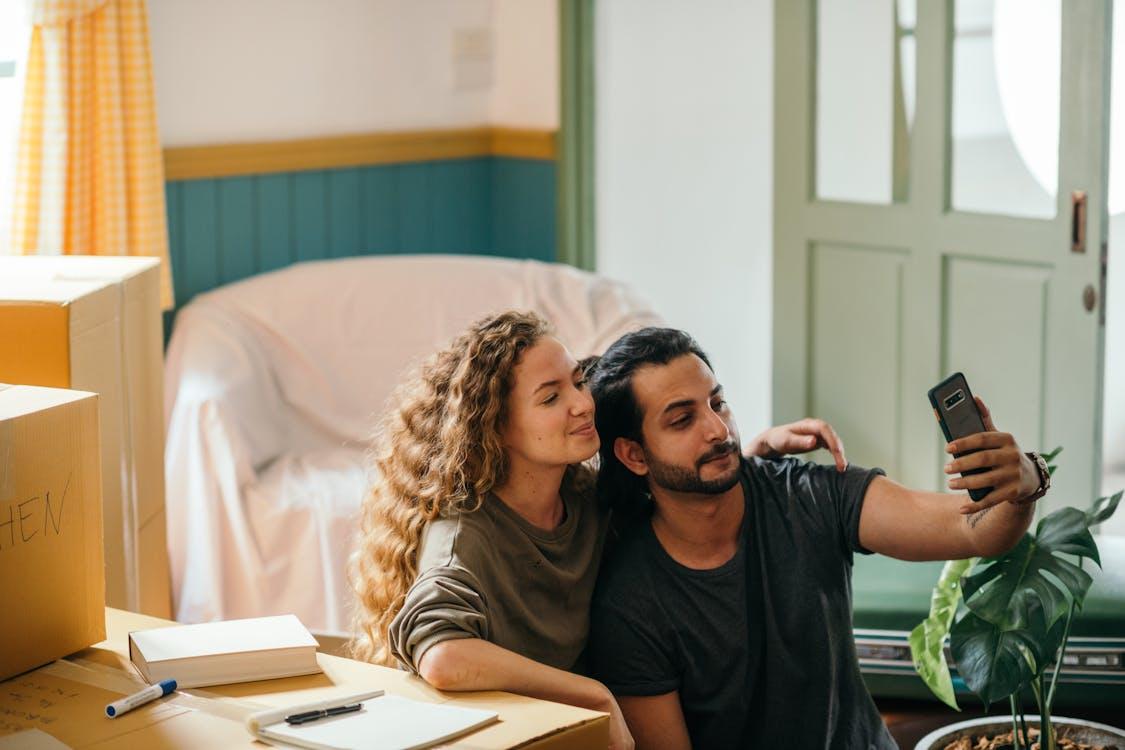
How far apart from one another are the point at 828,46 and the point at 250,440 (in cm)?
179

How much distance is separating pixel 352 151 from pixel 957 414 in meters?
2.68

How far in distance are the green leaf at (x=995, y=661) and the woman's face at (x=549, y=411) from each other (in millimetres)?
564

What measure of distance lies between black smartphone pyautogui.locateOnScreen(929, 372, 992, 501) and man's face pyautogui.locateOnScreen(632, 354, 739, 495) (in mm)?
312

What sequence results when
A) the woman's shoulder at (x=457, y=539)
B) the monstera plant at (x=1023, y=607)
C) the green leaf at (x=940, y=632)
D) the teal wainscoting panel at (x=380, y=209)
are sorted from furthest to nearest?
the teal wainscoting panel at (x=380, y=209)
the green leaf at (x=940, y=632)
the monstera plant at (x=1023, y=607)
the woman's shoulder at (x=457, y=539)

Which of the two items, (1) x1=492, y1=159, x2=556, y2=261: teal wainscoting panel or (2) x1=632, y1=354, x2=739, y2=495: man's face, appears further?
(1) x1=492, y1=159, x2=556, y2=261: teal wainscoting panel

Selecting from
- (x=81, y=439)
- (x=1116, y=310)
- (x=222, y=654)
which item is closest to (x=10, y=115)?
(x=81, y=439)

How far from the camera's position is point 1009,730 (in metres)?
2.21

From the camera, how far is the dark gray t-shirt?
1.97 meters

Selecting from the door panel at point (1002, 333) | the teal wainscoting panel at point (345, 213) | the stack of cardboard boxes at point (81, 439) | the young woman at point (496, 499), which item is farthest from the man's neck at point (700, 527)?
the teal wainscoting panel at point (345, 213)

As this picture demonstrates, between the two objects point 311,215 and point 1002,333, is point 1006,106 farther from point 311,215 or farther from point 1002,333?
point 311,215

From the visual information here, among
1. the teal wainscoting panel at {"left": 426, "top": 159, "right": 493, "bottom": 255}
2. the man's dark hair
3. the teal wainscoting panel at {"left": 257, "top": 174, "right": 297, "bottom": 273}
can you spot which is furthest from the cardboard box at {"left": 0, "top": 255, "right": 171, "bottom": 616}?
the teal wainscoting panel at {"left": 426, "top": 159, "right": 493, "bottom": 255}

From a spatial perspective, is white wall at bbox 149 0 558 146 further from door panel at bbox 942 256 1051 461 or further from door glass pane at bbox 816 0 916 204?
door panel at bbox 942 256 1051 461

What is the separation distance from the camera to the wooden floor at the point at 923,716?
242cm

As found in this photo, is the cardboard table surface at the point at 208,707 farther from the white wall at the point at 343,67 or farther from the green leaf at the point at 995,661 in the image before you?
the white wall at the point at 343,67
